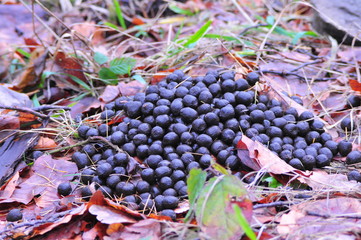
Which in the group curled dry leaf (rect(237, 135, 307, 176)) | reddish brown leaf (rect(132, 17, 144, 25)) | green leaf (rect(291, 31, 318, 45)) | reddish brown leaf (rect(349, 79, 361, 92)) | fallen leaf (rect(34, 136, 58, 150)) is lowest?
fallen leaf (rect(34, 136, 58, 150))

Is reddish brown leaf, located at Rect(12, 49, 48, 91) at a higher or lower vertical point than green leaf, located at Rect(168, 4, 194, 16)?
lower

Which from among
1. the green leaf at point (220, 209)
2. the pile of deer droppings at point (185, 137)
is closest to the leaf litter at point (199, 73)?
the green leaf at point (220, 209)

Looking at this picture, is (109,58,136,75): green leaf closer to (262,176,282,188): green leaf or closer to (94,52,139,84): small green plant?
(94,52,139,84): small green plant

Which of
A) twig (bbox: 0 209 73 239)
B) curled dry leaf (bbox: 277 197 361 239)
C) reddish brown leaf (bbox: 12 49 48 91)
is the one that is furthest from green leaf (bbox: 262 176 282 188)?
reddish brown leaf (bbox: 12 49 48 91)

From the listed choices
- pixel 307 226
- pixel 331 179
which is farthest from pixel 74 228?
pixel 331 179

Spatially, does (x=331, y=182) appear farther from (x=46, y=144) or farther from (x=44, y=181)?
(x=46, y=144)

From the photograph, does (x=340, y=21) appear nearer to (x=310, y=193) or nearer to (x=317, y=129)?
(x=317, y=129)

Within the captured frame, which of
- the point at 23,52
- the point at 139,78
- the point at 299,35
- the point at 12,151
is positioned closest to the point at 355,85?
the point at 299,35
